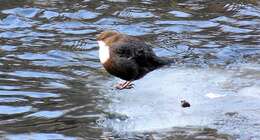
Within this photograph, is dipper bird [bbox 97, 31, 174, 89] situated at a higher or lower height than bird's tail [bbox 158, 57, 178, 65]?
higher

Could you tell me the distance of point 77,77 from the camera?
8.73 meters

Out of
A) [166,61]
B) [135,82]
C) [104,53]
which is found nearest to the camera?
[104,53]

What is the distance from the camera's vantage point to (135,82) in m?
8.50

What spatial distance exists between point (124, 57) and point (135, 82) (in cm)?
59

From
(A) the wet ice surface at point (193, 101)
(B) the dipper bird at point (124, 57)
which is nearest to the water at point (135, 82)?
(A) the wet ice surface at point (193, 101)

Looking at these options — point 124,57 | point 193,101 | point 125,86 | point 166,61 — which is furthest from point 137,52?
point 193,101

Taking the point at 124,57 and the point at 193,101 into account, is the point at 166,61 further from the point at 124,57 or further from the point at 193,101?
the point at 193,101

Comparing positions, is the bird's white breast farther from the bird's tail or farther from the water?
the bird's tail

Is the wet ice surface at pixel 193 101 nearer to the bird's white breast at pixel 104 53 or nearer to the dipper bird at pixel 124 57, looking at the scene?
the dipper bird at pixel 124 57

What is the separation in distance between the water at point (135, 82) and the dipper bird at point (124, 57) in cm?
16

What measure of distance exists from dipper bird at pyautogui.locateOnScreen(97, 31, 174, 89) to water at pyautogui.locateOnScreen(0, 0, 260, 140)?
6.4 inches

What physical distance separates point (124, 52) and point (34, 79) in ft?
4.08

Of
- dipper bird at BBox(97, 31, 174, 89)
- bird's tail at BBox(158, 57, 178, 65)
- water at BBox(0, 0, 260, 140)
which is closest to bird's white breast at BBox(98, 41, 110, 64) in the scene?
dipper bird at BBox(97, 31, 174, 89)

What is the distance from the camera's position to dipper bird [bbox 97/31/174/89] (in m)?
7.87
